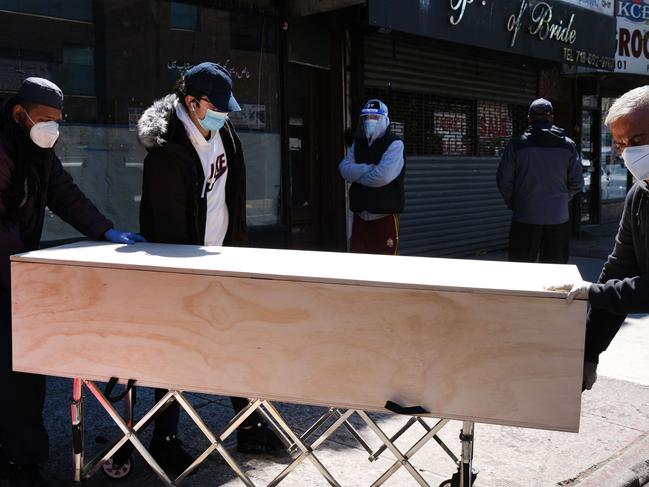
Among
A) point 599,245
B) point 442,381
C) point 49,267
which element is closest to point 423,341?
point 442,381

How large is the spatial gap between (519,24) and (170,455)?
323 inches

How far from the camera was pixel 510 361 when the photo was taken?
2312 millimetres

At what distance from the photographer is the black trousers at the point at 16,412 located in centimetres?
310

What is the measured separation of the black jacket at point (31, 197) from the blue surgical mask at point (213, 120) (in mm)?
720

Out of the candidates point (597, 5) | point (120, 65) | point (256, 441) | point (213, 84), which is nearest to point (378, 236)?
point (256, 441)

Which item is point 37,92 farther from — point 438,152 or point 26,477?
point 438,152

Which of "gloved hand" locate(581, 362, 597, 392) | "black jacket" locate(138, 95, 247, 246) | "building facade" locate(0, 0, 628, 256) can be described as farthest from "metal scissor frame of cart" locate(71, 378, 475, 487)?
"building facade" locate(0, 0, 628, 256)

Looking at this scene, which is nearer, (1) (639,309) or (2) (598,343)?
(1) (639,309)

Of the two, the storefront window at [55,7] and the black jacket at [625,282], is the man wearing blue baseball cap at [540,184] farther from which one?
the storefront window at [55,7]

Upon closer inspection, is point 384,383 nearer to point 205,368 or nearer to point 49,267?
point 205,368

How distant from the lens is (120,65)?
627 cm

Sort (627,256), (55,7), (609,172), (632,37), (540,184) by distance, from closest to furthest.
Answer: (627,256)
(55,7)
(540,184)
(632,37)
(609,172)

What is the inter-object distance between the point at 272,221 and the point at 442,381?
18.3 feet

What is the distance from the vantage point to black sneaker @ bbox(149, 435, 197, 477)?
346 centimetres
